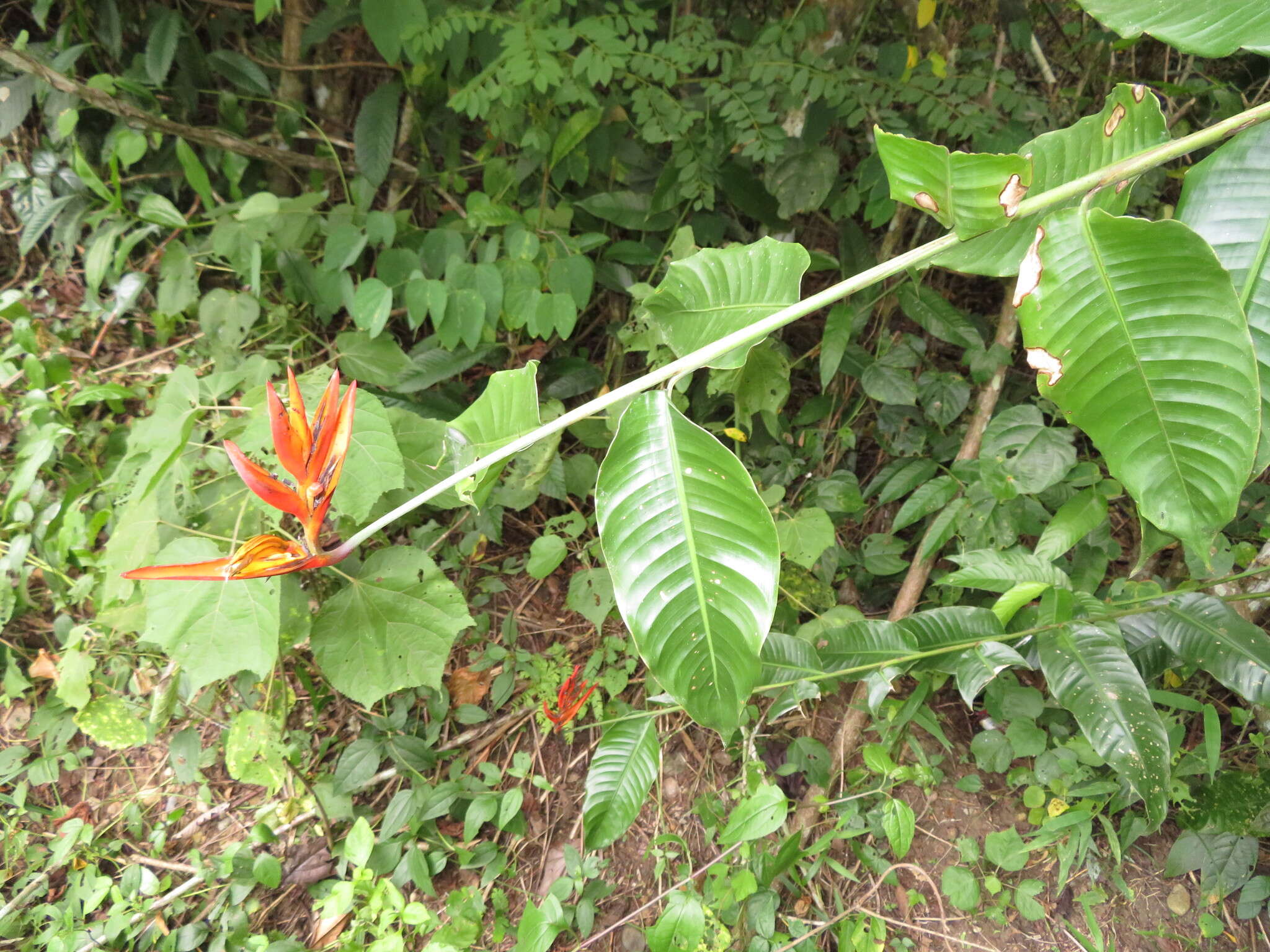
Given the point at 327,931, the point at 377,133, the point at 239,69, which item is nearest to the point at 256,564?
the point at 327,931

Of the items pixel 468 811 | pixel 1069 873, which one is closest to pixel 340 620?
pixel 468 811

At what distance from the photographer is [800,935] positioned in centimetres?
115

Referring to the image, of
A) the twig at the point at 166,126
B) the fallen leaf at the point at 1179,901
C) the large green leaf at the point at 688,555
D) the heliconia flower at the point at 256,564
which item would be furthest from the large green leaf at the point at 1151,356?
the twig at the point at 166,126

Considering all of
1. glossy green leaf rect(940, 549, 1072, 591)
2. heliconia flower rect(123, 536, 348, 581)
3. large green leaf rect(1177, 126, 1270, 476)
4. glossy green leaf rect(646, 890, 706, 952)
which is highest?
large green leaf rect(1177, 126, 1270, 476)

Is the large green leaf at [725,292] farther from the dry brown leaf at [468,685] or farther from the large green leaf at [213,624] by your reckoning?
the dry brown leaf at [468,685]

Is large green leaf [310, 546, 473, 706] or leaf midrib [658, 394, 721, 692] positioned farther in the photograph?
large green leaf [310, 546, 473, 706]

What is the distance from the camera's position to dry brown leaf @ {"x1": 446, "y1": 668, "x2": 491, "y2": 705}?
1.55m

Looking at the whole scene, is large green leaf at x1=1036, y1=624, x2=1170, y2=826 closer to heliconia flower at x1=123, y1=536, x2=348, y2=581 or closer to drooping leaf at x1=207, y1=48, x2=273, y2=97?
heliconia flower at x1=123, y1=536, x2=348, y2=581

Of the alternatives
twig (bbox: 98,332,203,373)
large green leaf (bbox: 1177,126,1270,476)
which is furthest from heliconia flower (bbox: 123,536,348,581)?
twig (bbox: 98,332,203,373)

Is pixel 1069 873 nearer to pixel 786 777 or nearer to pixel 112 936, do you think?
pixel 786 777

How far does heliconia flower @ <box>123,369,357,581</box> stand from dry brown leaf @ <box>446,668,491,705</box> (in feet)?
3.49

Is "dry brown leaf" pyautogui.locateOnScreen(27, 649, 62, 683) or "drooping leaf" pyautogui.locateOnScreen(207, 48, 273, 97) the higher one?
"drooping leaf" pyautogui.locateOnScreen(207, 48, 273, 97)

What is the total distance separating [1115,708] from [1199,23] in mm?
700

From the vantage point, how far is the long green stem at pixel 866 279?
405 mm
